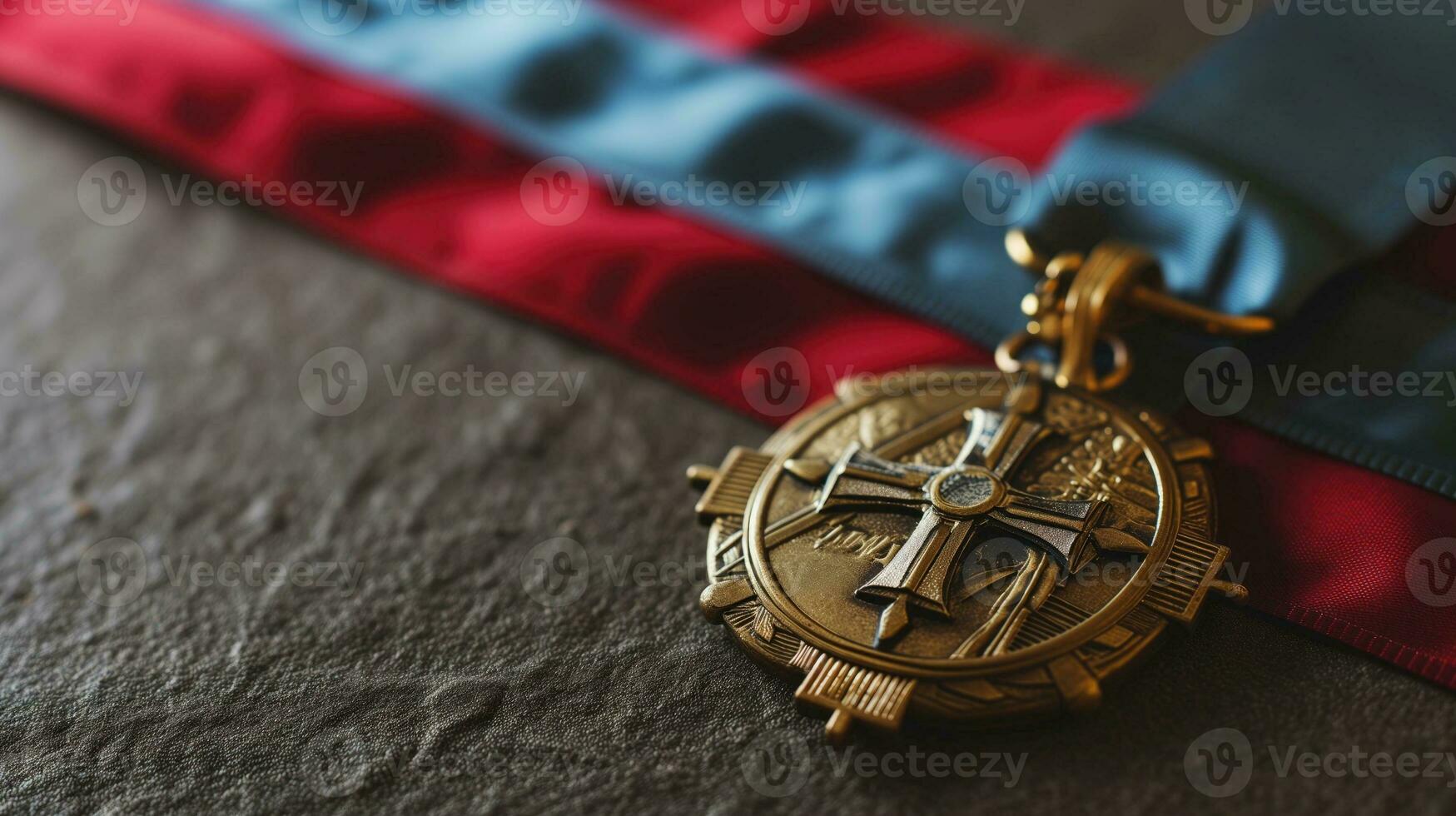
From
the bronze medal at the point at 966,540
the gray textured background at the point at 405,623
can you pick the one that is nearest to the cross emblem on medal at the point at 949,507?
the bronze medal at the point at 966,540

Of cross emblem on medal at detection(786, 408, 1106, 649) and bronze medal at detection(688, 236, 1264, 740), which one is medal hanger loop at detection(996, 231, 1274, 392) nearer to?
bronze medal at detection(688, 236, 1264, 740)

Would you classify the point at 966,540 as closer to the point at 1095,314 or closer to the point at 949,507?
the point at 949,507

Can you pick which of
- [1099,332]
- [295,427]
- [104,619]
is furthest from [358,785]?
[1099,332]

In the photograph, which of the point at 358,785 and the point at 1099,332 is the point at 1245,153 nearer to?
the point at 1099,332

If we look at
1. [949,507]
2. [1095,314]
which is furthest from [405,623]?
[1095,314]

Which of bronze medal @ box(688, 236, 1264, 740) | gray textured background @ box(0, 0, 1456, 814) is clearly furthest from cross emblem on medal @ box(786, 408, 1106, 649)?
gray textured background @ box(0, 0, 1456, 814)

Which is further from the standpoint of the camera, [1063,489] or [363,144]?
[363,144]
